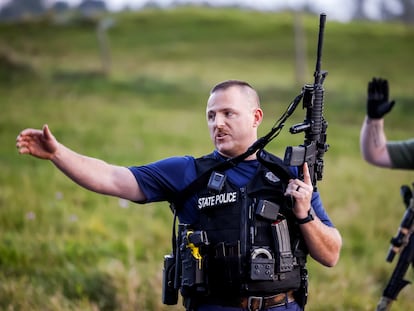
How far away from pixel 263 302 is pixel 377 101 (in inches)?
92.8

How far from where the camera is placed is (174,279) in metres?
3.83

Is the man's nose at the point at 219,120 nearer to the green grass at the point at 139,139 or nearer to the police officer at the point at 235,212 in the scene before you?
the police officer at the point at 235,212

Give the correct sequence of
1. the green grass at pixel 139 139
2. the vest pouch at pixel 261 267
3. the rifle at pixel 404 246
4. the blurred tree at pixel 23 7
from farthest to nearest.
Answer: the blurred tree at pixel 23 7
the green grass at pixel 139 139
the rifle at pixel 404 246
the vest pouch at pixel 261 267

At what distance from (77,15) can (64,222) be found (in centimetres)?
4175

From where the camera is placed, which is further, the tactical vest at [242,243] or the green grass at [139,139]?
the green grass at [139,139]

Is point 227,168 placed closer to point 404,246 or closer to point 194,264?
point 194,264

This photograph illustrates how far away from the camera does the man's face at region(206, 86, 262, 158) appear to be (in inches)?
144

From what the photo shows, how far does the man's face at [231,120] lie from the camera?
144 inches

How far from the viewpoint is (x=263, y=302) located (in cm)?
358

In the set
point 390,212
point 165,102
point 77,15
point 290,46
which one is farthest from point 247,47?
point 390,212

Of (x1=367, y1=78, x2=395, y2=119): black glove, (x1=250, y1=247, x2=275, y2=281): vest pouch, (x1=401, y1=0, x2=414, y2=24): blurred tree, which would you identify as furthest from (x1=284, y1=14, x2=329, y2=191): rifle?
(x1=401, y1=0, x2=414, y2=24): blurred tree

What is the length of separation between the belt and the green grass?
2.73 m

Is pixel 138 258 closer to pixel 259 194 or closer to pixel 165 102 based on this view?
pixel 259 194

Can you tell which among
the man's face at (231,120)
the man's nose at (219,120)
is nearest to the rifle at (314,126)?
the man's face at (231,120)
